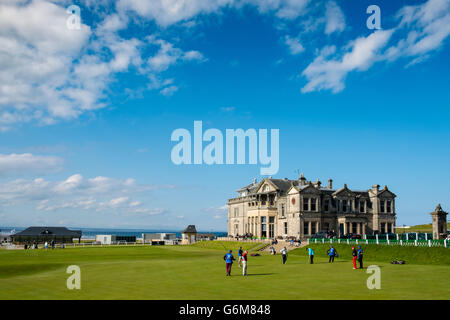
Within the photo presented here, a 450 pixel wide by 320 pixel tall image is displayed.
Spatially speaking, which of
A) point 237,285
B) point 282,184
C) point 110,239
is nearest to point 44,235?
point 110,239

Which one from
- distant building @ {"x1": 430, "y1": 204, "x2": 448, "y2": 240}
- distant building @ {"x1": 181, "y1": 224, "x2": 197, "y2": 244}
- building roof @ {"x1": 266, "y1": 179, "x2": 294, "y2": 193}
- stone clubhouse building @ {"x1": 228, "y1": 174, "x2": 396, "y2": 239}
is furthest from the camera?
distant building @ {"x1": 181, "y1": 224, "x2": 197, "y2": 244}

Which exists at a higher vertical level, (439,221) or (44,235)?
(439,221)

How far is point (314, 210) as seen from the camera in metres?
67.1

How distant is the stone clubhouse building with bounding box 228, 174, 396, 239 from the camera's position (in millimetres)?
66688

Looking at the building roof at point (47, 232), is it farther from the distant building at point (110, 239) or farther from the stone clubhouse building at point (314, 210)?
the stone clubhouse building at point (314, 210)

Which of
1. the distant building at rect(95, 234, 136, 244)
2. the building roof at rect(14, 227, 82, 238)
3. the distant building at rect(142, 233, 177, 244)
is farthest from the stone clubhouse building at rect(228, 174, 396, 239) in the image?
the building roof at rect(14, 227, 82, 238)

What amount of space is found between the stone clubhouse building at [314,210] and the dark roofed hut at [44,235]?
130 ft

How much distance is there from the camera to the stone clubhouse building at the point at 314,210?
66.7m

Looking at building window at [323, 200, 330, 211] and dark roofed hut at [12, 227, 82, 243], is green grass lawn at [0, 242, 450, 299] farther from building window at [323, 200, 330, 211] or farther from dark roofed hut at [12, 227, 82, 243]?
dark roofed hut at [12, 227, 82, 243]

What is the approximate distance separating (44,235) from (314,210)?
184ft

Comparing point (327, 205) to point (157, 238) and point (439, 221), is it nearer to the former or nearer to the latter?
point (439, 221)

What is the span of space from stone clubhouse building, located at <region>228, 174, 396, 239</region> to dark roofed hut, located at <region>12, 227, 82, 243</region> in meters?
39.7
